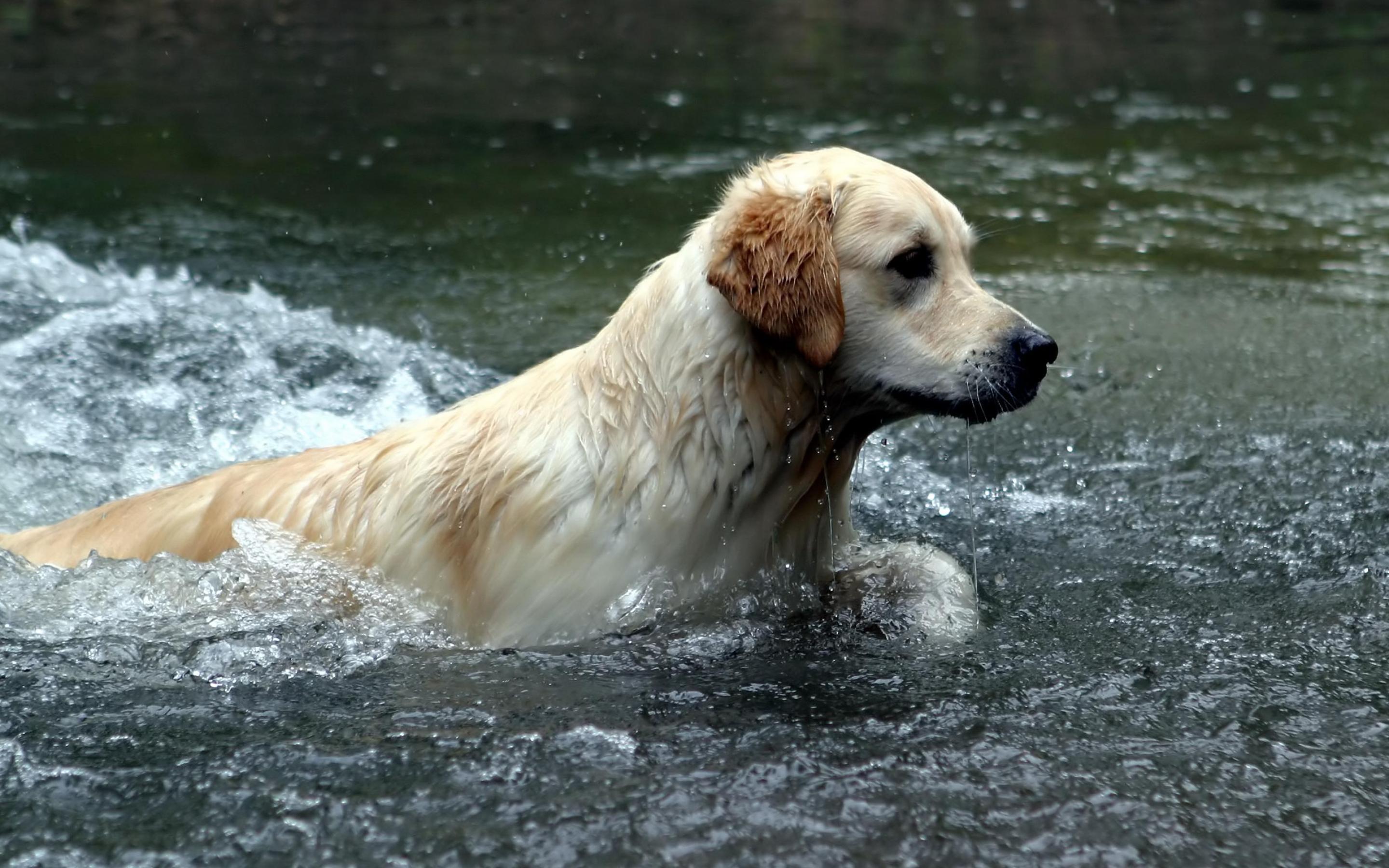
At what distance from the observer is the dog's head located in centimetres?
449

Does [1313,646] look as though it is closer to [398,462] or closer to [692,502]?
[692,502]

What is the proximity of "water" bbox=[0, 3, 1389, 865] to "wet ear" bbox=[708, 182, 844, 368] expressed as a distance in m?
0.97

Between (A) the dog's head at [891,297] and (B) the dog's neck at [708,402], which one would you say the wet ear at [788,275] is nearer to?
(A) the dog's head at [891,297]

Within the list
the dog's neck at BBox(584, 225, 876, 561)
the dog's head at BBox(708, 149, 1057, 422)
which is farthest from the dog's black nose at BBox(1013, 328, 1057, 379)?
the dog's neck at BBox(584, 225, 876, 561)

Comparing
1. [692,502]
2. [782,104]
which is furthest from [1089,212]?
[692,502]

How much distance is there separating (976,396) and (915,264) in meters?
0.45

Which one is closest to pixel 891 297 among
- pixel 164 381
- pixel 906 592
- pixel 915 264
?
pixel 915 264

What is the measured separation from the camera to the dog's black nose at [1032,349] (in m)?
4.57

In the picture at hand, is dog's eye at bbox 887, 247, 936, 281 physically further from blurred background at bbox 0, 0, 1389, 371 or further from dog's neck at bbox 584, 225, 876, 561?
blurred background at bbox 0, 0, 1389, 371

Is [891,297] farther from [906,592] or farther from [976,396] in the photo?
[906,592]

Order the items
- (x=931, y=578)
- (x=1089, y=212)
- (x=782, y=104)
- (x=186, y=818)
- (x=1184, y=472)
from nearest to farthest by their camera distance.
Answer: (x=186, y=818), (x=931, y=578), (x=1184, y=472), (x=1089, y=212), (x=782, y=104)

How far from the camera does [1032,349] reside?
4570 mm

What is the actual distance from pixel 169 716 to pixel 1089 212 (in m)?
7.62

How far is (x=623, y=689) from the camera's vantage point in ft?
14.3
